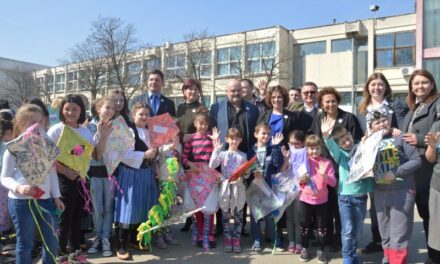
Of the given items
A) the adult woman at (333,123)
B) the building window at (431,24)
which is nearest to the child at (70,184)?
the adult woman at (333,123)

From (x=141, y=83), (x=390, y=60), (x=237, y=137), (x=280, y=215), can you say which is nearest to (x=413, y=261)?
(x=280, y=215)

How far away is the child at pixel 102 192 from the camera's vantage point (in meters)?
4.27

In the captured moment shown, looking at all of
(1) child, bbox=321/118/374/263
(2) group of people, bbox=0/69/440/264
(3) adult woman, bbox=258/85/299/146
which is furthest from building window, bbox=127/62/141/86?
(1) child, bbox=321/118/374/263

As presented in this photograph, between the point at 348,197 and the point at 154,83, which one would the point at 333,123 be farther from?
the point at 154,83

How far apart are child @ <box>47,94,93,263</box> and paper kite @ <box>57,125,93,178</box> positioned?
147 mm

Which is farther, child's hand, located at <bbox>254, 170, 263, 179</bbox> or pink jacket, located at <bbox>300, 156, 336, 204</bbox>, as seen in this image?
child's hand, located at <bbox>254, 170, 263, 179</bbox>

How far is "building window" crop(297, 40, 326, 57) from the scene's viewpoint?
86.5 ft

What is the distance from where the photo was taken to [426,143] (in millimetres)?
3547

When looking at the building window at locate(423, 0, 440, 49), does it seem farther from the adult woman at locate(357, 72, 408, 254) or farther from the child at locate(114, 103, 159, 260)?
the child at locate(114, 103, 159, 260)

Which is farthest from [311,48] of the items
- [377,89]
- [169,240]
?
[169,240]

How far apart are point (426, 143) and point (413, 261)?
1620 millimetres

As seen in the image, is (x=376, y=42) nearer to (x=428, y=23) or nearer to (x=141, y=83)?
(x=428, y=23)

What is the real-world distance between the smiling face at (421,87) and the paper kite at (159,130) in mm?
2883

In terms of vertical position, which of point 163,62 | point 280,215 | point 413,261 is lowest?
point 413,261
